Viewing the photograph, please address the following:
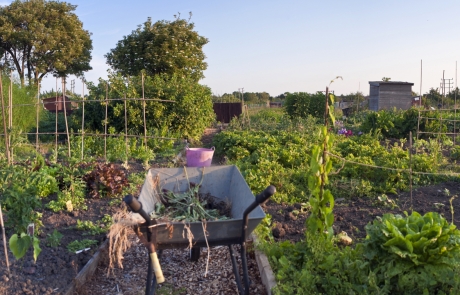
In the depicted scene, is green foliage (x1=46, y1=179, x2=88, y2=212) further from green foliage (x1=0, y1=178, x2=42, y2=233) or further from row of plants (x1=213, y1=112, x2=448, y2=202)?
row of plants (x1=213, y1=112, x2=448, y2=202)

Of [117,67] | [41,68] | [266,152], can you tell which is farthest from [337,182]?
[41,68]

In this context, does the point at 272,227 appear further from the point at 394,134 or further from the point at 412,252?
the point at 394,134

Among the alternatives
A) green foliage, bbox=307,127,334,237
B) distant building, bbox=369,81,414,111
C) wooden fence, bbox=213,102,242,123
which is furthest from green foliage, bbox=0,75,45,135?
distant building, bbox=369,81,414,111

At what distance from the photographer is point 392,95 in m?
21.0

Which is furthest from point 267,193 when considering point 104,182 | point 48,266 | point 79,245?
point 104,182

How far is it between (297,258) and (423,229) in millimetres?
1011

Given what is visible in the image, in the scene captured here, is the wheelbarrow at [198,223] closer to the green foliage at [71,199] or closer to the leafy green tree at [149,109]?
the green foliage at [71,199]

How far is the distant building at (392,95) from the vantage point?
2084 centimetres

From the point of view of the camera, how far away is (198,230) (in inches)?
106

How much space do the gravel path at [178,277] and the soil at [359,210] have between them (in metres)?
0.63

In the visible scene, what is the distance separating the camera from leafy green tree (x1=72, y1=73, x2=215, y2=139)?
11219 millimetres

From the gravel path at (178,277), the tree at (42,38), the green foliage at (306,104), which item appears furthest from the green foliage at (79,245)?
the tree at (42,38)

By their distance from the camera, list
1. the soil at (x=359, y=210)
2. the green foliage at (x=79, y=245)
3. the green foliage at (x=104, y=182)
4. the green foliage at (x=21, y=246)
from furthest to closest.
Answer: the green foliage at (x=104, y=182)
the soil at (x=359, y=210)
the green foliage at (x=79, y=245)
the green foliage at (x=21, y=246)

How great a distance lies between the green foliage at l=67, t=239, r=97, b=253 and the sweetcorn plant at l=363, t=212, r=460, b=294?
2.52 metres
